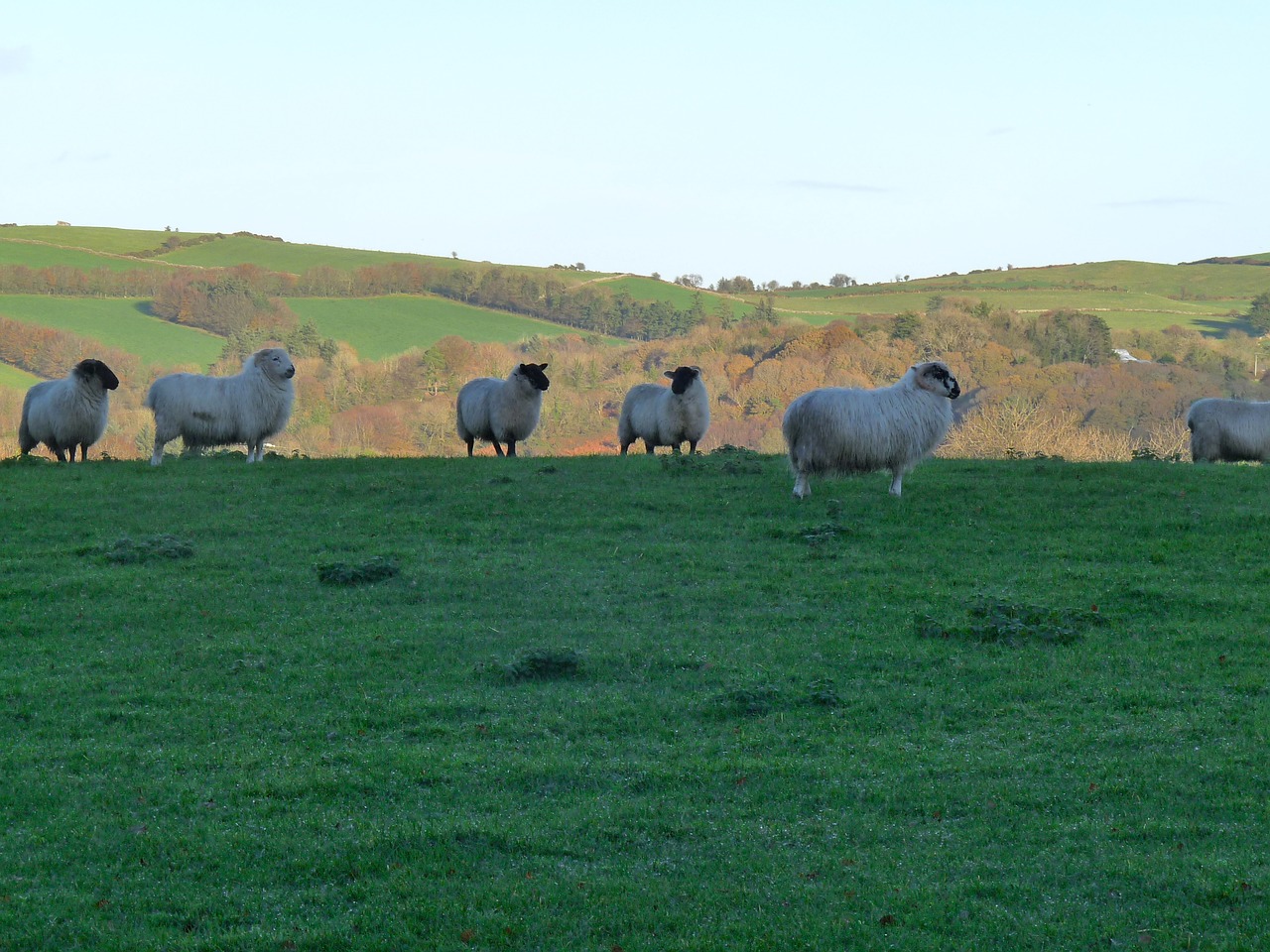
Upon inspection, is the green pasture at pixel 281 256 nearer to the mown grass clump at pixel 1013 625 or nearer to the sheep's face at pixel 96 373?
the sheep's face at pixel 96 373

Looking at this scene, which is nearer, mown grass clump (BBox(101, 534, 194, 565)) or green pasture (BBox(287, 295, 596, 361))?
mown grass clump (BBox(101, 534, 194, 565))

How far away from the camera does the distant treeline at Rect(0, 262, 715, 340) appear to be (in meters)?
106

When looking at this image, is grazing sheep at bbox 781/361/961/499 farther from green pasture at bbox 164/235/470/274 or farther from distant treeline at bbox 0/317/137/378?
green pasture at bbox 164/235/470/274

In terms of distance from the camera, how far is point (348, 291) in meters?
119

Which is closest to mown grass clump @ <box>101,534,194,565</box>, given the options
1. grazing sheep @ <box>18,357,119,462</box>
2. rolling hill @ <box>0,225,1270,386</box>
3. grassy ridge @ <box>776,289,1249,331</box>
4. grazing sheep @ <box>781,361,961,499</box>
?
grazing sheep @ <box>18,357,119,462</box>

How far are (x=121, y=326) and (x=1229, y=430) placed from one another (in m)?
91.8

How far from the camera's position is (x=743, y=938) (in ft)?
21.9

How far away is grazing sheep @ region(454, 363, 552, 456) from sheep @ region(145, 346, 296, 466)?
432 cm

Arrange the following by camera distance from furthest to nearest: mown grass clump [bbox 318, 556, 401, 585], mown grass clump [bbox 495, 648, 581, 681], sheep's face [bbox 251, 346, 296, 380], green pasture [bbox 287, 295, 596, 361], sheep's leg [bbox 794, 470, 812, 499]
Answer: green pasture [bbox 287, 295, 596, 361] → sheep's face [bbox 251, 346, 296, 380] → sheep's leg [bbox 794, 470, 812, 499] → mown grass clump [bbox 318, 556, 401, 585] → mown grass clump [bbox 495, 648, 581, 681]

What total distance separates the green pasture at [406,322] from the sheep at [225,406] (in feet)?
237

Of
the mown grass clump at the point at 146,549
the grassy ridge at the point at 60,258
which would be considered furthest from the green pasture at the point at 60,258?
the mown grass clump at the point at 146,549

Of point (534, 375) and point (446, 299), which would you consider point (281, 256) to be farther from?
point (534, 375)

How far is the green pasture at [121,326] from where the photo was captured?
93188mm

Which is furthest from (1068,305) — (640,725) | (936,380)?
(640,725)
